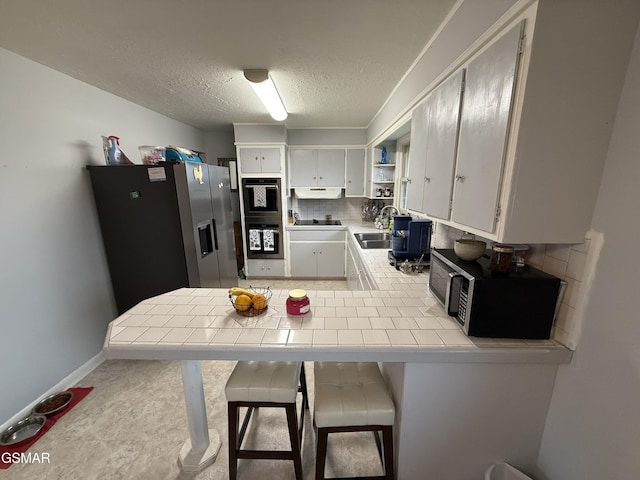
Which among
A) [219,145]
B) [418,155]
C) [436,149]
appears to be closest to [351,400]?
[436,149]

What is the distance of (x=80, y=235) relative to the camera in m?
2.10

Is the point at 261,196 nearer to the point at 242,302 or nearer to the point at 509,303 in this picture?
the point at 242,302

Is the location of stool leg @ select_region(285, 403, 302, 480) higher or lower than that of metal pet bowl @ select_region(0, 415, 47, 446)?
higher

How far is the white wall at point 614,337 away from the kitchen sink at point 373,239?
2234mm

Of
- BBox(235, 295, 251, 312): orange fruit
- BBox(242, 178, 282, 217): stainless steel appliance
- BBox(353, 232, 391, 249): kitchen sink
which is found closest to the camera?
BBox(235, 295, 251, 312): orange fruit

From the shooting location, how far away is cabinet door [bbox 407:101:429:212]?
1.65 meters

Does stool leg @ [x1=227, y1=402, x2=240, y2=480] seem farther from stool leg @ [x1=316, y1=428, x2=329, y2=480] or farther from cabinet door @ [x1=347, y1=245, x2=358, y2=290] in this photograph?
cabinet door @ [x1=347, y1=245, x2=358, y2=290]

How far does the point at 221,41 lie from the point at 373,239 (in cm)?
258

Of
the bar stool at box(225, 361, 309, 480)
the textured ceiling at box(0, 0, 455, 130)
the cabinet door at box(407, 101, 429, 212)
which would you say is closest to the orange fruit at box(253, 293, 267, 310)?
the bar stool at box(225, 361, 309, 480)

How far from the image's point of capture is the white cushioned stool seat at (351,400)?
111 centimetres

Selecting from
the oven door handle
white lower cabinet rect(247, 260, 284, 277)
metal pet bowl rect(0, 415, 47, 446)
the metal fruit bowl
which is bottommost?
metal pet bowl rect(0, 415, 47, 446)

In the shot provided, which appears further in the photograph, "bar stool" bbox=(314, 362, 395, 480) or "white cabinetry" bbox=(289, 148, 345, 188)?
"white cabinetry" bbox=(289, 148, 345, 188)

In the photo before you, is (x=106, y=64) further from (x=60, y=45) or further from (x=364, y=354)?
(x=364, y=354)

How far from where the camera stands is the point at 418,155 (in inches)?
69.4
